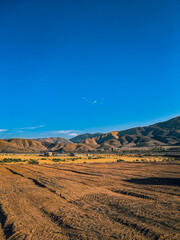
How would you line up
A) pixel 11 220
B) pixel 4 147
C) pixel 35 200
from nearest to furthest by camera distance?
pixel 11 220 < pixel 35 200 < pixel 4 147

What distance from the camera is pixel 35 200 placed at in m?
9.33

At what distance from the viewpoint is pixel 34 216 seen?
7.01m

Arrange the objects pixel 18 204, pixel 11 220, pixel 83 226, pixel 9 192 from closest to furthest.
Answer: pixel 83 226
pixel 11 220
pixel 18 204
pixel 9 192

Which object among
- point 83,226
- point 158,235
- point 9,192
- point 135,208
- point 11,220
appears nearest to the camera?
point 158,235

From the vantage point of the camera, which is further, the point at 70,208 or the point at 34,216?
the point at 70,208

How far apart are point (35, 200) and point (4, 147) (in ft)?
396

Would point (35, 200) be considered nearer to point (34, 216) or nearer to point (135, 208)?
point (34, 216)

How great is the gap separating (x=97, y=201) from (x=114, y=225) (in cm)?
307

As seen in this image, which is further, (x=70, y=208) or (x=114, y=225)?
(x=70, y=208)

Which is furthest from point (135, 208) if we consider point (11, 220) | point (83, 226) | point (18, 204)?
point (18, 204)

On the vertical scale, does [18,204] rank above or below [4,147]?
below

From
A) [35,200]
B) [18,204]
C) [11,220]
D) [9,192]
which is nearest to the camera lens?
[11,220]

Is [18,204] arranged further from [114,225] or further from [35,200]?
[114,225]

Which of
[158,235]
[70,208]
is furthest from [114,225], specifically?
[70,208]
